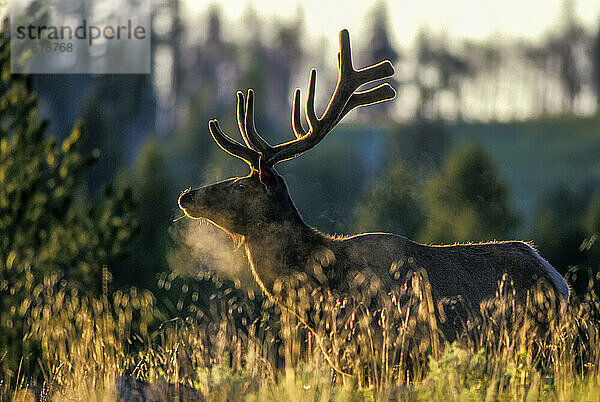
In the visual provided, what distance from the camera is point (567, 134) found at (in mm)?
61625

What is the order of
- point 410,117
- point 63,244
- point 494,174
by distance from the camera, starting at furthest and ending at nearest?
1. point 410,117
2. point 494,174
3. point 63,244

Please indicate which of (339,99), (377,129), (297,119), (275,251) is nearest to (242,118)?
(297,119)

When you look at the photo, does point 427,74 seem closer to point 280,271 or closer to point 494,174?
point 494,174

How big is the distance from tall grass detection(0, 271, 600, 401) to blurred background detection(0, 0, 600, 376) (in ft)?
85.7

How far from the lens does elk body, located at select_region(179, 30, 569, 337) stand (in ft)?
24.5

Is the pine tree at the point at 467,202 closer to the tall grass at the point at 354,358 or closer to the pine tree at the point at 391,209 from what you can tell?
the pine tree at the point at 391,209

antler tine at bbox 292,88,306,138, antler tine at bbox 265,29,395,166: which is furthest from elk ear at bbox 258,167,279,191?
antler tine at bbox 292,88,306,138

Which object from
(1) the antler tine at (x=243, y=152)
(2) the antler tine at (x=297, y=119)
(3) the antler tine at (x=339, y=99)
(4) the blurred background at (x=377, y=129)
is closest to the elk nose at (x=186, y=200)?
(1) the antler tine at (x=243, y=152)

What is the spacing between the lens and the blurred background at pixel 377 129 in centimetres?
4175

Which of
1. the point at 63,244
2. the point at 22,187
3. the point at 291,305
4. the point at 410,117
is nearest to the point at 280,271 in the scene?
the point at 291,305

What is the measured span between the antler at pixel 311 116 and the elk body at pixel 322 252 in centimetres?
2

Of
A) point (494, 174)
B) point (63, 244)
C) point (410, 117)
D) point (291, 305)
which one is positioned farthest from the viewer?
point (410, 117)

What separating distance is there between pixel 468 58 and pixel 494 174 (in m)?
15.2

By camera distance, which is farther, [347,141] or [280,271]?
[347,141]
